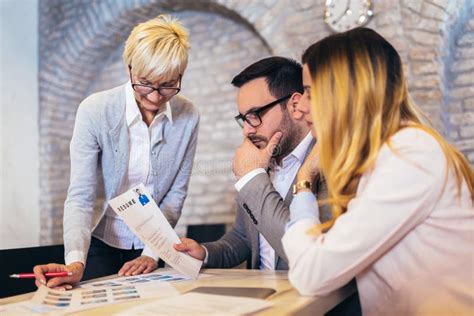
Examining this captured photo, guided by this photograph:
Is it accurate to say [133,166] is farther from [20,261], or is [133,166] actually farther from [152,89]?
[20,261]

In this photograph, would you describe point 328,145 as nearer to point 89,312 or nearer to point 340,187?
point 340,187

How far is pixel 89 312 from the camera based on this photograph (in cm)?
109

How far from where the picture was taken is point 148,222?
153cm

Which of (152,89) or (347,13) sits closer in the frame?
(152,89)

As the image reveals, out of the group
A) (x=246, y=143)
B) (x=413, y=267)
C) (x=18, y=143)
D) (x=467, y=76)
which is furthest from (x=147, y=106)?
(x=18, y=143)

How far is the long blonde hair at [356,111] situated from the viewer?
120cm

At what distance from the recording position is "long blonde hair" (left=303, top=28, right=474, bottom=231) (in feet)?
3.92

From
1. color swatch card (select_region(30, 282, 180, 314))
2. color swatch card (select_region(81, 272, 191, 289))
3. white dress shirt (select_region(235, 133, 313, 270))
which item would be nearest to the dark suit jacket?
white dress shirt (select_region(235, 133, 313, 270))

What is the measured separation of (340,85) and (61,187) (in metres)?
4.10

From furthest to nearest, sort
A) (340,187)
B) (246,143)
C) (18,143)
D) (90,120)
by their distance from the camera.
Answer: (18,143) < (90,120) < (246,143) < (340,187)

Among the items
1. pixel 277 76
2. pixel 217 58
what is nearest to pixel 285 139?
pixel 277 76

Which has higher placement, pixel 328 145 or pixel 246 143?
pixel 328 145

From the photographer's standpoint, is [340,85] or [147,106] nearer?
[340,85]

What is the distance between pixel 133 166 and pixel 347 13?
1.93 m
